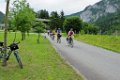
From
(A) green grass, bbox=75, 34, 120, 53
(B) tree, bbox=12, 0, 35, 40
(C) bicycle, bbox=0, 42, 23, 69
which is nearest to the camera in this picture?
(C) bicycle, bbox=0, 42, 23, 69

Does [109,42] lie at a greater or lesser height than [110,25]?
lesser

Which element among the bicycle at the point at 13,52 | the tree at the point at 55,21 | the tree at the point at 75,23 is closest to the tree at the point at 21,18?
the bicycle at the point at 13,52

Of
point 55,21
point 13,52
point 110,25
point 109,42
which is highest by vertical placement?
point 55,21

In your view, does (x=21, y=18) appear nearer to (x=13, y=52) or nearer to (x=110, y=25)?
(x=13, y=52)

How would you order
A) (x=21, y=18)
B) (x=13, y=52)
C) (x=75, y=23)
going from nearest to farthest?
(x=13, y=52), (x=21, y=18), (x=75, y=23)

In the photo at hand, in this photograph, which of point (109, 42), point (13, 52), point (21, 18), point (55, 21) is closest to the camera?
point (13, 52)

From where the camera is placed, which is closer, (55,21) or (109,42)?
(109,42)

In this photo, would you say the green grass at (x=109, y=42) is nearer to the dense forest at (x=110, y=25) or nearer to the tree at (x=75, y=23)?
the dense forest at (x=110, y=25)

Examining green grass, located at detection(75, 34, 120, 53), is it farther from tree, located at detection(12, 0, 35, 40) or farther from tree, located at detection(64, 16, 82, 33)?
tree, located at detection(64, 16, 82, 33)

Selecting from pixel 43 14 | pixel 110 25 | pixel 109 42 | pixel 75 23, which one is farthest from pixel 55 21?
pixel 109 42

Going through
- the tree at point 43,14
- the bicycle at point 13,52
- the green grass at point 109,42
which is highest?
the tree at point 43,14

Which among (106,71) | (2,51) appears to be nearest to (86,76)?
(106,71)

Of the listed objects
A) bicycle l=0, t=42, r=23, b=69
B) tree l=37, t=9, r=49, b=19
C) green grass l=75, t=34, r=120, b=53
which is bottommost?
green grass l=75, t=34, r=120, b=53

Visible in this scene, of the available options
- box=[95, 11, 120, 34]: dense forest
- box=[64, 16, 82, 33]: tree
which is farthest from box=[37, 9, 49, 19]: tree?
box=[64, 16, 82, 33]: tree
